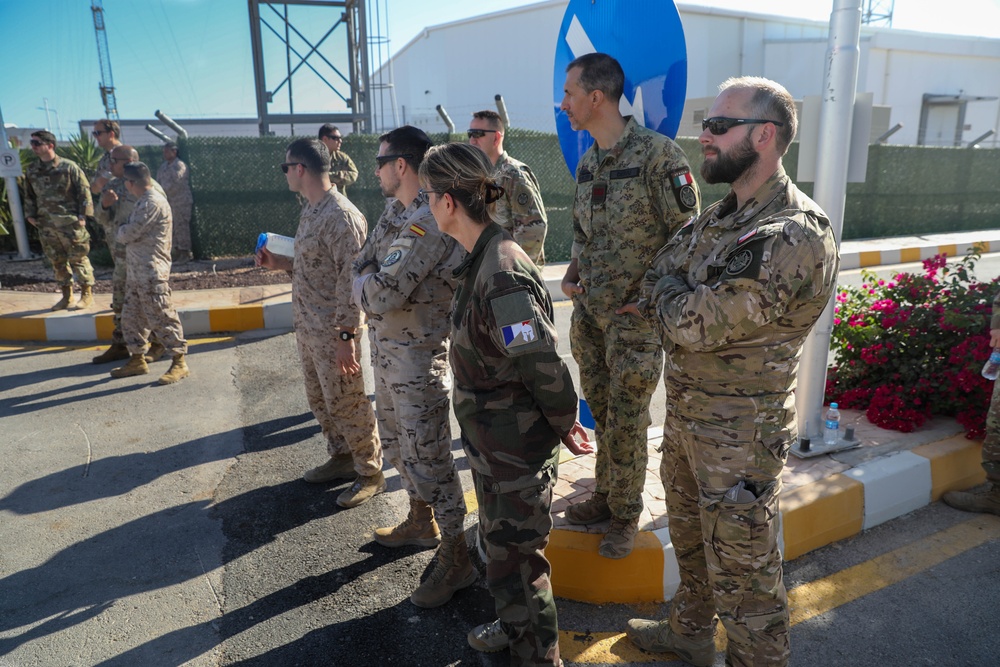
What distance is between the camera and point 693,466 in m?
2.11

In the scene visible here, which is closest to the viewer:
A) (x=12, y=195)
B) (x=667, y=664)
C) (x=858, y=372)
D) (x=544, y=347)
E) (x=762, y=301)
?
(x=762, y=301)

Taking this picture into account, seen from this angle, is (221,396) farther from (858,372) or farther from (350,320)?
(858,372)

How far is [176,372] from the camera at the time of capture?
5.75 metres

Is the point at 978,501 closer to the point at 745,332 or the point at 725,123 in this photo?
the point at 745,332

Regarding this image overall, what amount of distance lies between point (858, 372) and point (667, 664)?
274cm

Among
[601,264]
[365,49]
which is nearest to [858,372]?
[601,264]

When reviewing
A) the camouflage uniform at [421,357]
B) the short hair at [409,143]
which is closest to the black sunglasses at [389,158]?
the short hair at [409,143]

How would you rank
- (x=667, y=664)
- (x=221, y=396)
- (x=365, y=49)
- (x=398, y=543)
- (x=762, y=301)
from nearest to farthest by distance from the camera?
1. (x=762, y=301)
2. (x=667, y=664)
3. (x=398, y=543)
4. (x=221, y=396)
5. (x=365, y=49)

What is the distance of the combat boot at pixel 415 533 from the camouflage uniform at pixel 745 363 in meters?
1.54

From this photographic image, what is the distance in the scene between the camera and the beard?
196cm

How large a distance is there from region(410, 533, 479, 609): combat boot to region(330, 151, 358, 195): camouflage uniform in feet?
20.7

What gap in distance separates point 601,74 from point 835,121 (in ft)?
4.48

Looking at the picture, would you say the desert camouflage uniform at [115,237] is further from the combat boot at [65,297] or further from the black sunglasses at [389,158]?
the black sunglasses at [389,158]

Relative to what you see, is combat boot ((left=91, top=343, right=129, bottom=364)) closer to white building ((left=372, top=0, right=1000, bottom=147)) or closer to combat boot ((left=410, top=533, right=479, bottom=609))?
combat boot ((left=410, top=533, right=479, bottom=609))
